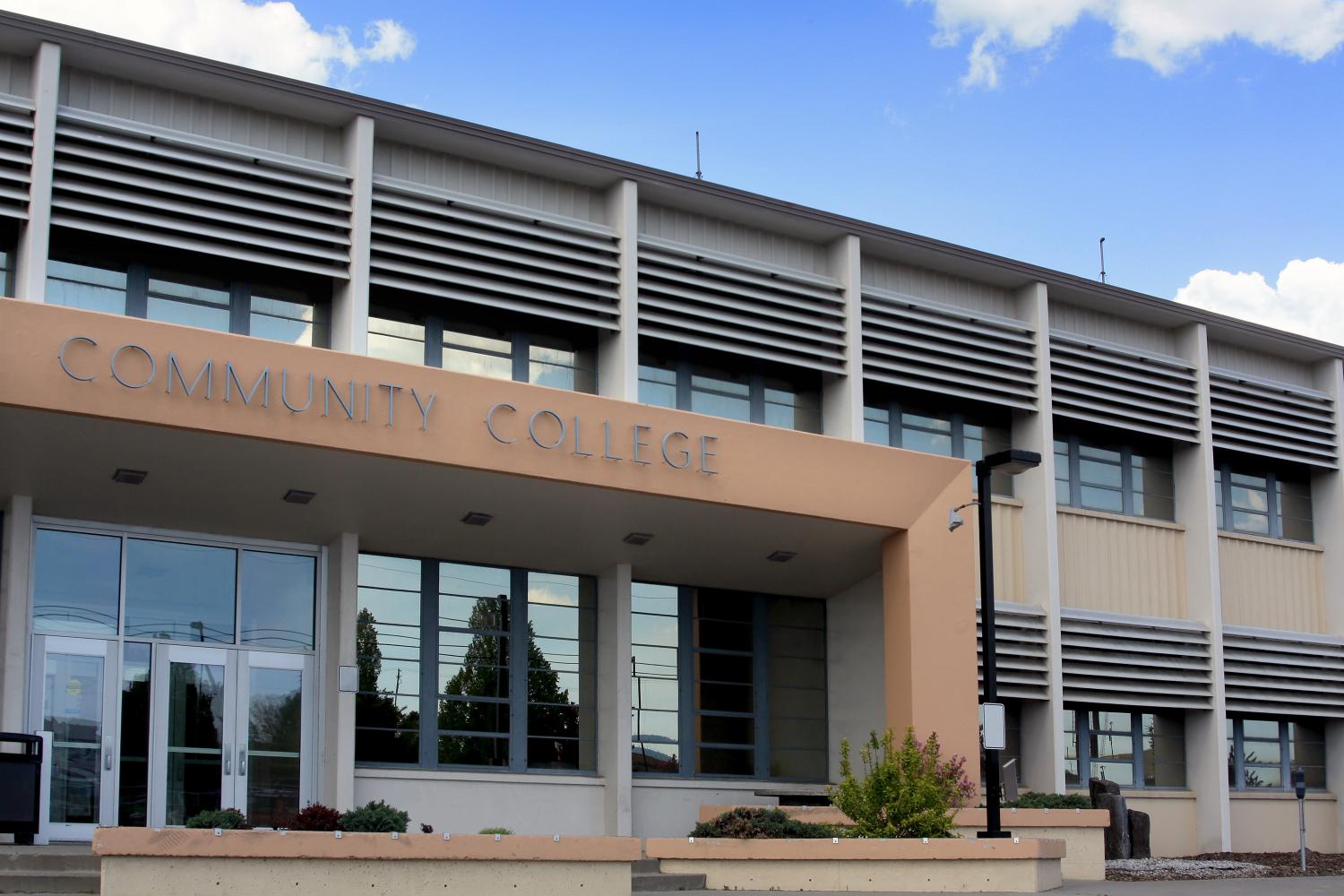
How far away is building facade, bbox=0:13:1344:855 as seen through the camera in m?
17.1

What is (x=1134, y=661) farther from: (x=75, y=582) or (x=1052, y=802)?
(x=75, y=582)

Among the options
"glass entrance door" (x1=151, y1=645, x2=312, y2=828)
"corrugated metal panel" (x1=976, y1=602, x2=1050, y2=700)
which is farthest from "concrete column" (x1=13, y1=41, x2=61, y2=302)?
"corrugated metal panel" (x1=976, y1=602, x2=1050, y2=700)

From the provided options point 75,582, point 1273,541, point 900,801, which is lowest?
point 900,801

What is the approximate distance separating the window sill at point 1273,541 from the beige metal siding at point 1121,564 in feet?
4.04

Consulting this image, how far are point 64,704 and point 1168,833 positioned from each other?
16.7 m

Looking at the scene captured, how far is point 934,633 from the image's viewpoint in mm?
20312

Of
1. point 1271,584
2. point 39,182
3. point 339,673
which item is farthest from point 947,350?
point 39,182

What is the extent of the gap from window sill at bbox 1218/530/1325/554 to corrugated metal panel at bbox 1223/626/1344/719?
1.62 metres

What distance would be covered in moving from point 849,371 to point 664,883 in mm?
8476

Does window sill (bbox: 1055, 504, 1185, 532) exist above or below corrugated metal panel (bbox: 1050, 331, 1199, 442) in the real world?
below

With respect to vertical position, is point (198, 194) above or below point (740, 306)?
above

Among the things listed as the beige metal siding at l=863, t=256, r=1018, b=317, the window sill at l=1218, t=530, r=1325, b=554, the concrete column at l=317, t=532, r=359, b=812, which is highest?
the beige metal siding at l=863, t=256, r=1018, b=317

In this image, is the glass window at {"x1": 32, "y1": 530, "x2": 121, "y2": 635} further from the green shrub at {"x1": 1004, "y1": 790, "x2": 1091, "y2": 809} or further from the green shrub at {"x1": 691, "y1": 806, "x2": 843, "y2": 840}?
the green shrub at {"x1": 1004, "y1": 790, "x2": 1091, "y2": 809}

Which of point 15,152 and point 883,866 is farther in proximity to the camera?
point 15,152
